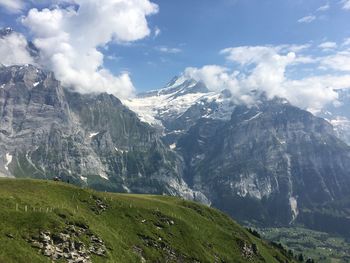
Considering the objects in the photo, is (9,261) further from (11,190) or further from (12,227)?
(11,190)

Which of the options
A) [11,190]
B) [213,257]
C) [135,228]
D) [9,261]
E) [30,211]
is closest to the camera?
[9,261]

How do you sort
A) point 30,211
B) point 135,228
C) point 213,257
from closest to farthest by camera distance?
1. point 30,211
2. point 135,228
3. point 213,257

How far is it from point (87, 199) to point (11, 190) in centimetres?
3220

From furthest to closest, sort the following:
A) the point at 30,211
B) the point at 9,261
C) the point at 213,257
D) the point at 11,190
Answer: the point at 213,257, the point at 11,190, the point at 30,211, the point at 9,261

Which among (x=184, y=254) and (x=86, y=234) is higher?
(x=86, y=234)

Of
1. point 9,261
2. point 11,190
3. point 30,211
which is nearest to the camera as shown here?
point 9,261

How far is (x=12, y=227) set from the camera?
401 ft

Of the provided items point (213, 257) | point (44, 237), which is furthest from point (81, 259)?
point (213, 257)

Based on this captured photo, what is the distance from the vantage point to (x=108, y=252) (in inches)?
5640

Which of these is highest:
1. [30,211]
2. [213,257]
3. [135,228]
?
[30,211]

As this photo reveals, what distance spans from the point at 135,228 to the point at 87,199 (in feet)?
70.5

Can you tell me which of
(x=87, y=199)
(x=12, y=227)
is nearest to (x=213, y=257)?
(x=87, y=199)

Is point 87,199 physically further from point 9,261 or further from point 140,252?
point 9,261

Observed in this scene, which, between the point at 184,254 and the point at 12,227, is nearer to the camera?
the point at 12,227
